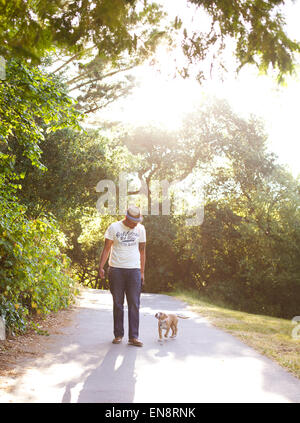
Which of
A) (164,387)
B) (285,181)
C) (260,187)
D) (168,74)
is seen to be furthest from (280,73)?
(260,187)

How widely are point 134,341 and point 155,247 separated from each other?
22.9m

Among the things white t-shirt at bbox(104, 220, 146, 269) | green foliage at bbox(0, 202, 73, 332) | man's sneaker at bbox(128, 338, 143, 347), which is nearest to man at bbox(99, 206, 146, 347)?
white t-shirt at bbox(104, 220, 146, 269)

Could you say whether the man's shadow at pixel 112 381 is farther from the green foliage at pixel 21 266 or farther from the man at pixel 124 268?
the green foliage at pixel 21 266

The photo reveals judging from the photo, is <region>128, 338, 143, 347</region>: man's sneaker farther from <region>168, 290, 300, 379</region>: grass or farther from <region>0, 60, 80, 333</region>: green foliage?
<region>168, 290, 300, 379</region>: grass

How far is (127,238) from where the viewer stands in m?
6.77

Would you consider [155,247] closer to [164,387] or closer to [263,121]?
[263,121]

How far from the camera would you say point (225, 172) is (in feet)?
91.0

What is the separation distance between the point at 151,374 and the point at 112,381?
0.50 meters

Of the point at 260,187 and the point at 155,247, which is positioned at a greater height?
the point at 260,187

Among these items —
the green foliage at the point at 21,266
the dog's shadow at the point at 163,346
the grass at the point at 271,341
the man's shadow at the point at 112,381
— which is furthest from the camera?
the green foliage at the point at 21,266

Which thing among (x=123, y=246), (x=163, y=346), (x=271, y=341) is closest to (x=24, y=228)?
(x=123, y=246)

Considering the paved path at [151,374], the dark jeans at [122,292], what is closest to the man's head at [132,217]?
the dark jeans at [122,292]

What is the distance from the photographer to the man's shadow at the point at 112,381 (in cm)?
400

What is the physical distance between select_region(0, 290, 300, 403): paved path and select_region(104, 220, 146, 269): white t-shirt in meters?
1.21
